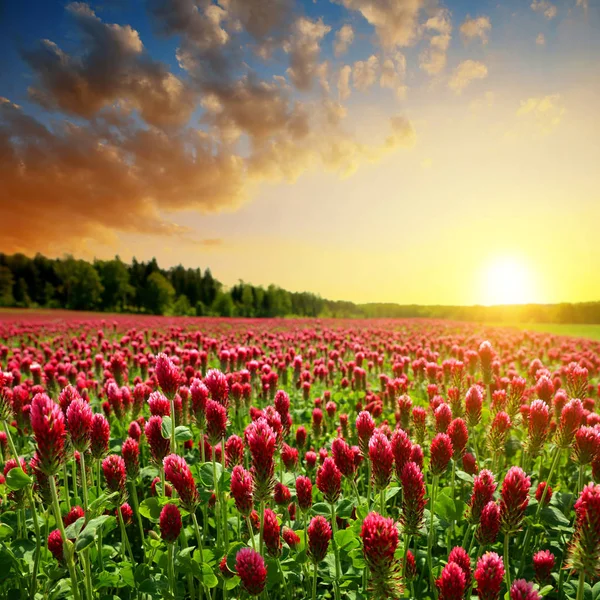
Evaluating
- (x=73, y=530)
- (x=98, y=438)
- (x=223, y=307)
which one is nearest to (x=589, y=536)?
(x=73, y=530)

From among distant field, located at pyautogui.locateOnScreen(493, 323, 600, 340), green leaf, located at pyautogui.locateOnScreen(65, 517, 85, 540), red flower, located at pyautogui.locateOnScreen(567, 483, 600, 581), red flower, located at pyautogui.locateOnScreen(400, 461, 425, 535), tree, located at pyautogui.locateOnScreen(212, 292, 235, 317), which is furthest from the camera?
tree, located at pyautogui.locateOnScreen(212, 292, 235, 317)

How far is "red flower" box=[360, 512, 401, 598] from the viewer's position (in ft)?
5.54

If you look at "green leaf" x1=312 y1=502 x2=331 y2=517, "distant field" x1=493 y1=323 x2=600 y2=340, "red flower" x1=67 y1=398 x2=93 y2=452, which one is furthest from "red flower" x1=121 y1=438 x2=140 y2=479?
"distant field" x1=493 y1=323 x2=600 y2=340

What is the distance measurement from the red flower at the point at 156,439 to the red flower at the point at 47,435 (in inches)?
20.9

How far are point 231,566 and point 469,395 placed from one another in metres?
2.12

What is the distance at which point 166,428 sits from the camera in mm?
2514

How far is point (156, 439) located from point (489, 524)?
191cm

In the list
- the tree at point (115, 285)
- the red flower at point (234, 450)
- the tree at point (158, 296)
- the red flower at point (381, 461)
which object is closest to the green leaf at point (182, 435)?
the red flower at point (234, 450)

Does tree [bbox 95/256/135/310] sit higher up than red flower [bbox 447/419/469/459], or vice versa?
A: tree [bbox 95/256/135/310]

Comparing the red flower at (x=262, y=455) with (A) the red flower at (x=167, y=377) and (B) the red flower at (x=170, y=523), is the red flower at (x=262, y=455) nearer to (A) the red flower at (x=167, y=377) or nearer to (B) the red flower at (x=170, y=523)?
(B) the red flower at (x=170, y=523)

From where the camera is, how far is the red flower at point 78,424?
200 cm

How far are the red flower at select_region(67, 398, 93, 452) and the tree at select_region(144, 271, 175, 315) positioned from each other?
81.6 metres

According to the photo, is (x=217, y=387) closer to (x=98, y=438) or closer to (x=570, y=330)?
(x=98, y=438)

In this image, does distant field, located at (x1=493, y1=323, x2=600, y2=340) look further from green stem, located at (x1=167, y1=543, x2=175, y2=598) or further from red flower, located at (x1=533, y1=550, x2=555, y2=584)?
green stem, located at (x1=167, y1=543, x2=175, y2=598)
